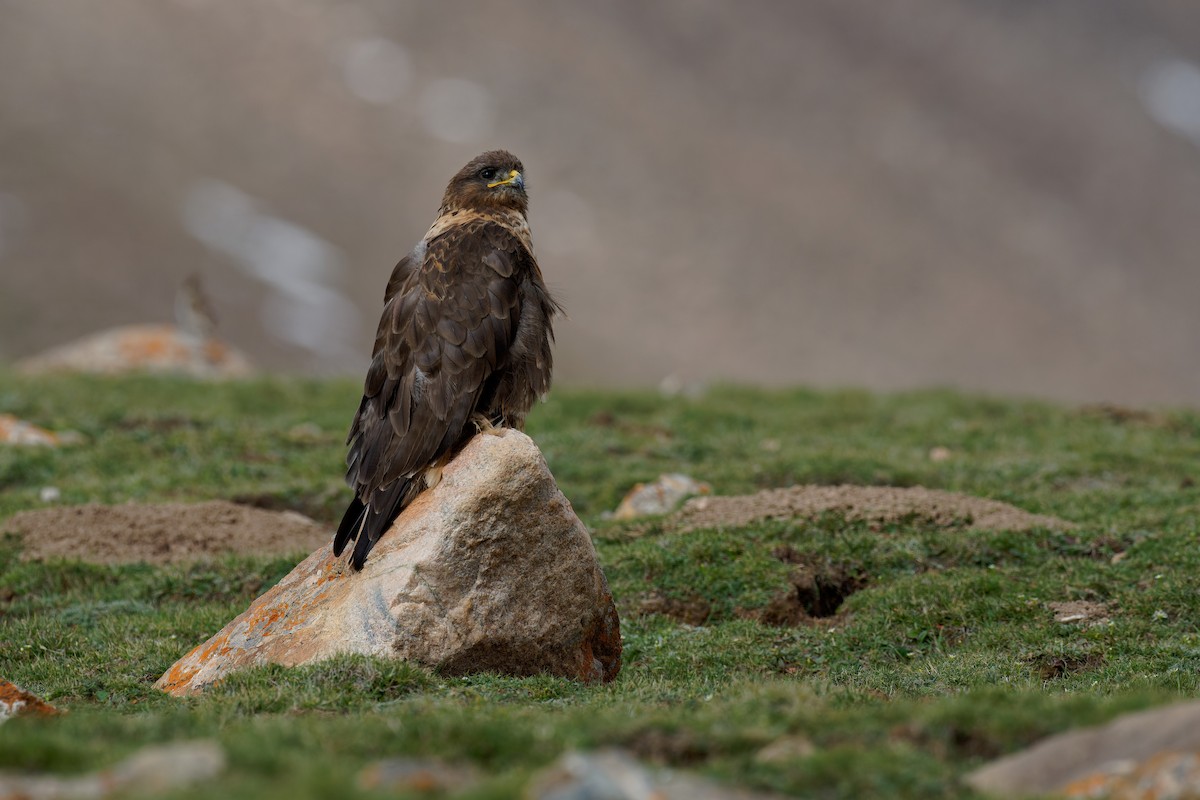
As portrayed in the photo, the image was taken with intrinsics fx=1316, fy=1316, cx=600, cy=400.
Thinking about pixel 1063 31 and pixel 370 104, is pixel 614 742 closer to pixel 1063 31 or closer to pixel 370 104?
pixel 370 104

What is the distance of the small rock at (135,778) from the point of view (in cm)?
467

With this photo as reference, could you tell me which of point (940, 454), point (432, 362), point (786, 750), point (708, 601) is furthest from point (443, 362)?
point (940, 454)

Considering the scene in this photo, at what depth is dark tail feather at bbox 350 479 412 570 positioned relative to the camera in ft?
29.7

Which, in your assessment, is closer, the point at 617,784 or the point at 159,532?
the point at 617,784

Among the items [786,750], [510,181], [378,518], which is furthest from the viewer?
[510,181]

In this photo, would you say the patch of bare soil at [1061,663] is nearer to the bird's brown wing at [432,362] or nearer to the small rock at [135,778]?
the bird's brown wing at [432,362]

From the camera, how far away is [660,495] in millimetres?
14180

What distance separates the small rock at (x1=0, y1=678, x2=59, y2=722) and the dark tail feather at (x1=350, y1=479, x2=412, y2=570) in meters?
2.20

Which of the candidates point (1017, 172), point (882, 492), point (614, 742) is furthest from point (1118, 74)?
point (614, 742)

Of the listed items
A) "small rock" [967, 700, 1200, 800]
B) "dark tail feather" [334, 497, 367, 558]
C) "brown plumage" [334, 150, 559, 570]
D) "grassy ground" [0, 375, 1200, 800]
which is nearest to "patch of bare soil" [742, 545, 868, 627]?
"grassy ground" [0, 375, 1200, 800]

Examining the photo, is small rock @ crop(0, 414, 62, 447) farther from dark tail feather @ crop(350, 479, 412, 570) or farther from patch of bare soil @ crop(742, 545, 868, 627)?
patch of bare soil @ crop(742, 545, 868, 627)

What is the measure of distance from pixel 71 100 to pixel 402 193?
2331 centimetres

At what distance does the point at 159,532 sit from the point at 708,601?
568 centimetres

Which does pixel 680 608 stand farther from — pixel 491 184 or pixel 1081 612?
pixel 491 184
